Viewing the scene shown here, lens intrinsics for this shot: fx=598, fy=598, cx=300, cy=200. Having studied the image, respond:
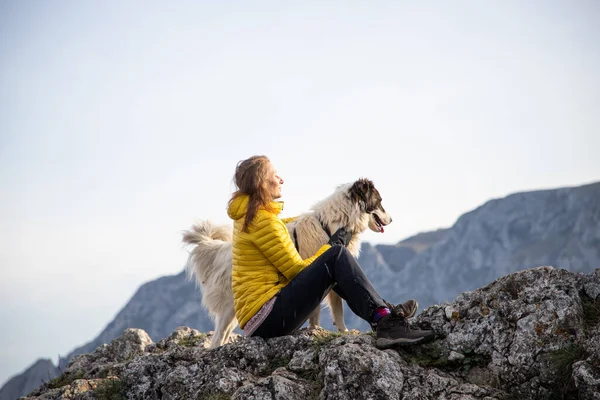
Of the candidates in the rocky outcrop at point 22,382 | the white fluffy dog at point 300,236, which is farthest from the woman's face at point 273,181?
the rocky outcrop at point 22,382

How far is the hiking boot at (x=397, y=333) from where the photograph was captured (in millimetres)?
6102

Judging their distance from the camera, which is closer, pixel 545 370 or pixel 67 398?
pixel 545 370

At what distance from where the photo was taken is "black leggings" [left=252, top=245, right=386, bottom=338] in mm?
6492

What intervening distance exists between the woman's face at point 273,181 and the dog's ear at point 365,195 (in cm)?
273

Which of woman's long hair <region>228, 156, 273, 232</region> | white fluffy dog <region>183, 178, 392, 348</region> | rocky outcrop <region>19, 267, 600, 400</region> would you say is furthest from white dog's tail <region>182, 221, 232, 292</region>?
woman's long hair <region>228, 156, 273, 232</region>

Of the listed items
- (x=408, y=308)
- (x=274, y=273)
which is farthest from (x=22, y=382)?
(x=408, y=308)

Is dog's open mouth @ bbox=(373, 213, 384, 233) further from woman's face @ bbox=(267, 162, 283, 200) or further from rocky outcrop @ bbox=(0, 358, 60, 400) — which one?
rocky outcrop @ bbox=(0, 358, 60, 400)

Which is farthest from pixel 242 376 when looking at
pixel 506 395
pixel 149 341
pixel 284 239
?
pixel 149 341

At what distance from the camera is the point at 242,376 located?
252 inches

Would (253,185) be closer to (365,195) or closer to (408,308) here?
(408,308)

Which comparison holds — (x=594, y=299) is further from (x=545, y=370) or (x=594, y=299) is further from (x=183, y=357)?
(x=183, y=357)

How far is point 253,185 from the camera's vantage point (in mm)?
6844

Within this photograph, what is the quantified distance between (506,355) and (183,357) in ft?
11.8

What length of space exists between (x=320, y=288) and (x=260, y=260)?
0.76 meters
